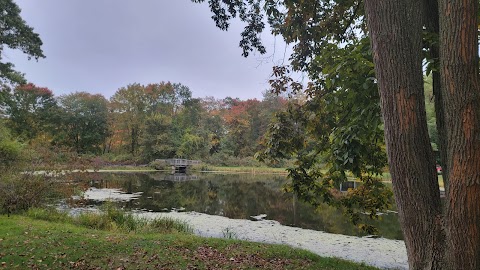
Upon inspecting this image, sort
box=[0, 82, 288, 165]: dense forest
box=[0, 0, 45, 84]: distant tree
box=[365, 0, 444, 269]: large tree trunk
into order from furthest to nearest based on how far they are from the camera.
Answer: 1. box=[0, 82, 288, 165]: dense forest
2. box=[0, 0, 45, 84]: distant tree
3. box=[365, 0, 444, 269]: large tree trunk

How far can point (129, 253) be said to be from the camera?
523cm

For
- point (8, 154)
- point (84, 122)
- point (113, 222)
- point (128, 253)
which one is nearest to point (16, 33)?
point (8, 154)

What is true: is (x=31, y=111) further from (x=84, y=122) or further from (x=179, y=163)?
(x=179, y=163)

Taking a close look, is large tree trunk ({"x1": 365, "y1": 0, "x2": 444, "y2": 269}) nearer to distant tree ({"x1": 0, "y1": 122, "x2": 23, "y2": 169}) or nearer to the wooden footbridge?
distant tree ({"x1": 0, "y1": 122, "x2": 23, "y2": 169})

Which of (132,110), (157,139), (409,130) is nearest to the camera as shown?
(409,130)

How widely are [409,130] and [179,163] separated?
1372 inches

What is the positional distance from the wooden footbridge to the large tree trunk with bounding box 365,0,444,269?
1368 inches

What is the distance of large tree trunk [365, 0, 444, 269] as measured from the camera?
179cm

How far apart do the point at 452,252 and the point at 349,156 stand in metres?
1.26

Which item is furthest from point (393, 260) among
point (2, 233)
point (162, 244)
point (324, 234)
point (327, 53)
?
point (2, 233)

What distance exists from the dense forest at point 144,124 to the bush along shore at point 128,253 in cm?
3103

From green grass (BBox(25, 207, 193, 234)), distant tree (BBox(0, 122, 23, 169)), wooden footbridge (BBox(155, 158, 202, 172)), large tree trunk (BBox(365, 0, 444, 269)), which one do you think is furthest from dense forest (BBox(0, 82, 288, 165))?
large tree trunk (BBox(365, 0, 444, 269))

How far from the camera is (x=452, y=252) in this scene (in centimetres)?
167

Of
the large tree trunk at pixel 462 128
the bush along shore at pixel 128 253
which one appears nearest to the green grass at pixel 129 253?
the bush along shore at pixel 128 253
